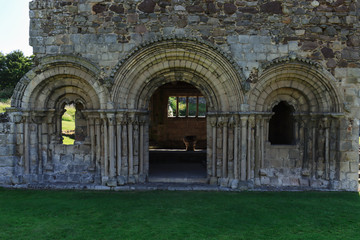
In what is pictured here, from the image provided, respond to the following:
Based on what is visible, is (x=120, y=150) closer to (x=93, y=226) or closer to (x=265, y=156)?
(x=93, y=226)

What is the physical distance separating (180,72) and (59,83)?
11.1 ft

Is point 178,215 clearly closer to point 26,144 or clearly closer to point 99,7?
point 26,144

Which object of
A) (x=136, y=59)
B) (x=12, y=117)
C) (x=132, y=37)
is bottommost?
(x=12, y=117)

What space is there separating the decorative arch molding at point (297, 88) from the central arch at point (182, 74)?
2.10 ft

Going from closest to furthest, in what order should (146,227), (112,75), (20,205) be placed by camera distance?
(146,227) → (20,205) → (112,75)

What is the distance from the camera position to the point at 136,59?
25.4ft

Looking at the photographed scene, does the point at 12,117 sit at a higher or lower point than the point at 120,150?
higher

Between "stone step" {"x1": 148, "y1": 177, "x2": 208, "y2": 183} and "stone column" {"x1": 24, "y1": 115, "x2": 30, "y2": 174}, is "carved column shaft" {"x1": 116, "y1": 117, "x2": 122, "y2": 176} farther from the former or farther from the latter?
"stone column" {"x1": 24, "y1": 115, "x2": 30, "y2": 174}

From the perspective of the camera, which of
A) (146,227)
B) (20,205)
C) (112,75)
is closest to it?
(146,227)

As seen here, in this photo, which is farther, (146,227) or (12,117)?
(12,117)

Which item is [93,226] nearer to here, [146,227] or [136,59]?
[146,227]

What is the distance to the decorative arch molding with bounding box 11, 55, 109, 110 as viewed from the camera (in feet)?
25.6

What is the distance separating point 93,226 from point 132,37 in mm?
4781

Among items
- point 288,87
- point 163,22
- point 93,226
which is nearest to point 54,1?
point 163,22
